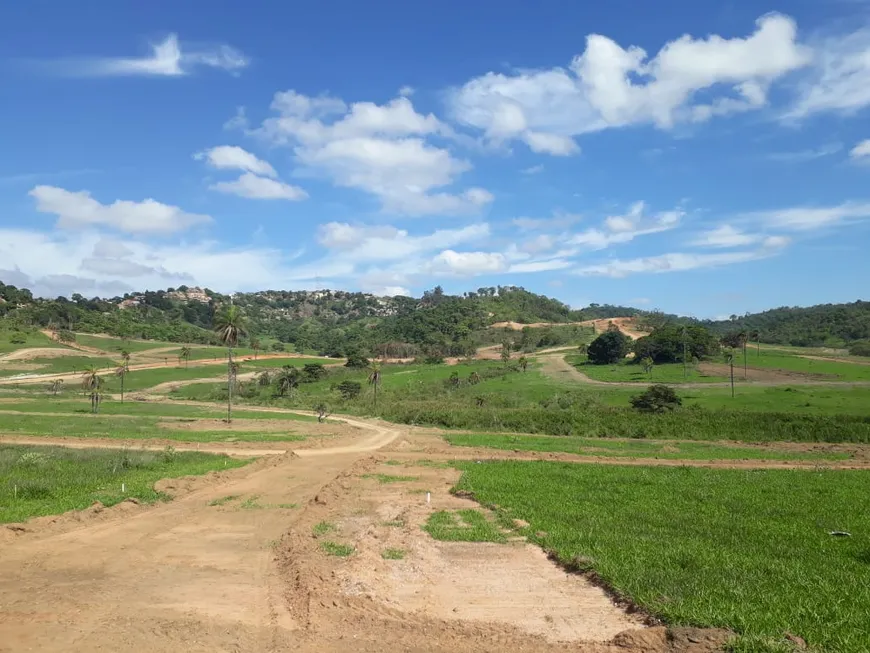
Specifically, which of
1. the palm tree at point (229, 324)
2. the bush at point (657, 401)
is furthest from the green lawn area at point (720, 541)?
the palm tree at point (229, 324)

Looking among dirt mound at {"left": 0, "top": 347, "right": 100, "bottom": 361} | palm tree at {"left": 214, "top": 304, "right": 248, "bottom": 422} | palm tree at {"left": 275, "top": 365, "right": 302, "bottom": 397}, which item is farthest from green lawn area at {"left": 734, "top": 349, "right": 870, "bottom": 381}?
dirt mound at {"left": 0, "top": 347, "right": 100, "bottom": 361}

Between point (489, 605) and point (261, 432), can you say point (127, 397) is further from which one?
point (489, 605)

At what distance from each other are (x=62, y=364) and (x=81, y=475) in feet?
376

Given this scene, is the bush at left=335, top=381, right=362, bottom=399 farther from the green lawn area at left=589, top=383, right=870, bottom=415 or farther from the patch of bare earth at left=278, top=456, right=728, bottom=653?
the patch of bare earth at left=278, top=456, right=728, bottom=653

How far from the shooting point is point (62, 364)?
121 meters

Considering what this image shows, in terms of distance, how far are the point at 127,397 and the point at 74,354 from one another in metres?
46.5

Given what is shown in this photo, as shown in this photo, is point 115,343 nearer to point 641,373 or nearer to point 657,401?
point 641,373

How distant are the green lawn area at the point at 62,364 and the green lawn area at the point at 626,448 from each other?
98484 millimetres

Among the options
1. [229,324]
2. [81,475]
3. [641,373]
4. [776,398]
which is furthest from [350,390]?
[81,475]

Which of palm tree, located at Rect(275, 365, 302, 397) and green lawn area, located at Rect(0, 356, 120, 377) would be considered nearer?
palm tree, located at Rect(275, 365, 302, 397)

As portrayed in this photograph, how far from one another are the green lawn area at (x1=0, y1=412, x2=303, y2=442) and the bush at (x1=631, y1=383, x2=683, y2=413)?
38.5 meters

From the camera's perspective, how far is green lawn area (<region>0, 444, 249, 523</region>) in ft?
63.4

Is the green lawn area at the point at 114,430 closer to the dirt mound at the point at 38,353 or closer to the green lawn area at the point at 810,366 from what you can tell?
the dirt mound at the point at 38,353

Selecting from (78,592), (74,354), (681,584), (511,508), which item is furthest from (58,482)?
(74,354)
